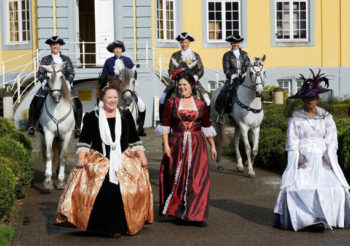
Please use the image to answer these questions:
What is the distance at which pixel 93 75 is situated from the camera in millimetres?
21891

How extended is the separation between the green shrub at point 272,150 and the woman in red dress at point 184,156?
4371mm

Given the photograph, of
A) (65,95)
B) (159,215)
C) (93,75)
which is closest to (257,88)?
(65,95)

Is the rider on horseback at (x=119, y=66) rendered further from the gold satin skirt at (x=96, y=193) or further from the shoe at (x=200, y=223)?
the gold satin skirt at (x=96, y=193)

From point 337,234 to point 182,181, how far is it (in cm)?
202

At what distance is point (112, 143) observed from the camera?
26.7 feet

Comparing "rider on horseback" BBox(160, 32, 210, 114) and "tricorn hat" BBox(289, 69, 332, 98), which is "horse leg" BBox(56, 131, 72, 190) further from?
"tricorn hat" BBox(289, 69, 332, 98)

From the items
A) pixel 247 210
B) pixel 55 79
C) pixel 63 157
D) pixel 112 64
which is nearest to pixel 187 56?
pixel 112 64

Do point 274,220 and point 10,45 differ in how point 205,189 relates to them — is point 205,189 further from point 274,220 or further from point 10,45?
point 10,45

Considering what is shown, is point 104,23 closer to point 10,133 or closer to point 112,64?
point 112,64

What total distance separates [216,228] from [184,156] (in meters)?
1.03

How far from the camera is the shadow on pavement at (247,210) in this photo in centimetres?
890

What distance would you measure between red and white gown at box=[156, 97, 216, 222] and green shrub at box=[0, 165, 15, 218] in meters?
1.90

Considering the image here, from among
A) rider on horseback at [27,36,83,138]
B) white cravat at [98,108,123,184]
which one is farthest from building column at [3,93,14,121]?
white cravat at [98,108,123,184]

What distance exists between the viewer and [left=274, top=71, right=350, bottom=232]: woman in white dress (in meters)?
8.16
